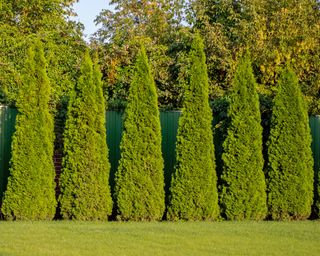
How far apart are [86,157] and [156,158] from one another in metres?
1.40

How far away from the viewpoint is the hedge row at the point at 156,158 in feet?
41.8

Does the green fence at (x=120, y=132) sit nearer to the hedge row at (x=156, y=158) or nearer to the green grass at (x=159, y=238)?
the hedge row at (x=156, y=158)

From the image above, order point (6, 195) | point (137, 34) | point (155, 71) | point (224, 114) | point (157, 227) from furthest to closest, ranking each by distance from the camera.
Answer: point (137, 34)
point (155, 71)
point (224, 114)
point (6, 195)
point (157, 227)

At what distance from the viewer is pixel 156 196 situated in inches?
505

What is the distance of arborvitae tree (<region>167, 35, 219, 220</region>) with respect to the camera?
42.0 ft

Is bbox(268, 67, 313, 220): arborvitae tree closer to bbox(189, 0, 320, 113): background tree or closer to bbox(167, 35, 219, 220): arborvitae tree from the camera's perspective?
bbox(167, 35, 219, 220): arborvitae tree

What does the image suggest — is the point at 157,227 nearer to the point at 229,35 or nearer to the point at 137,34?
the point at 229,35

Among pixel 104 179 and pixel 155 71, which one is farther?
pixel 155 71

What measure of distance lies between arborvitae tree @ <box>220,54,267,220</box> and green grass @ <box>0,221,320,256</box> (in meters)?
0.65

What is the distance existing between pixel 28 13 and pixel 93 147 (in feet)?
39.7

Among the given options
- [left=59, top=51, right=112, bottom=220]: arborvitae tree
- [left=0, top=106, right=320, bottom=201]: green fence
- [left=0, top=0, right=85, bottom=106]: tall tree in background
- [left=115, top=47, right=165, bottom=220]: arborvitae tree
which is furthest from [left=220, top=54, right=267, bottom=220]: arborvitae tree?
[left=0, top=0, right=85, bottom=106]: tall tree in background

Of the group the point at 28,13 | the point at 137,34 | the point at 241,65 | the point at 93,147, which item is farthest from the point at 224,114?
the point at 28,13

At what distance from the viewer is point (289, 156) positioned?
516 inches

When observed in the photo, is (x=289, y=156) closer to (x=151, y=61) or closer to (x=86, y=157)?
(x=86, y=157)
